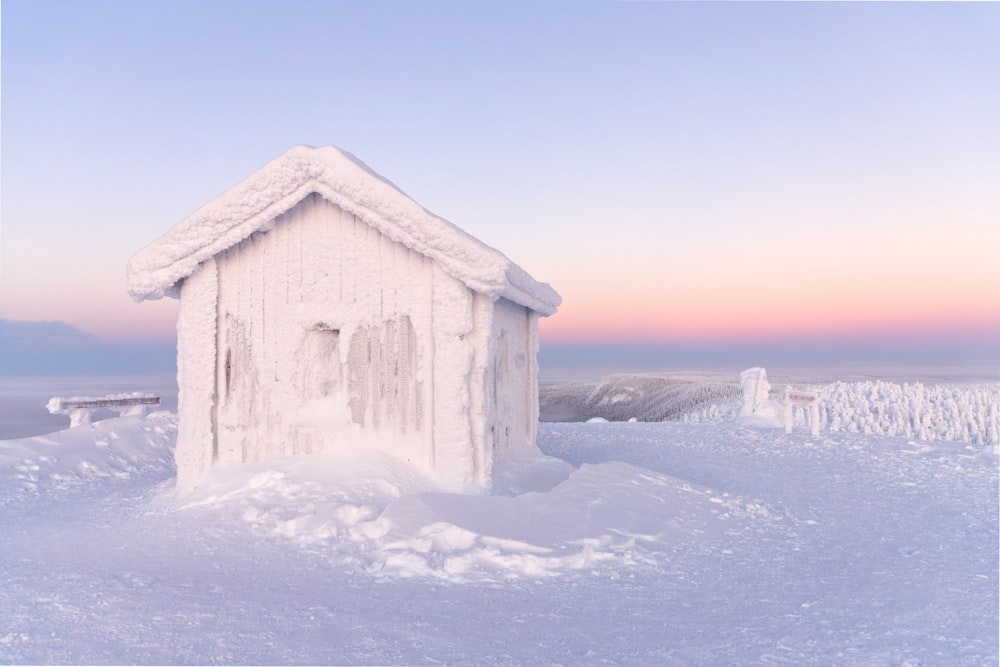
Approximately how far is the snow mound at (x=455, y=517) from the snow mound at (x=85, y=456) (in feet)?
11.9

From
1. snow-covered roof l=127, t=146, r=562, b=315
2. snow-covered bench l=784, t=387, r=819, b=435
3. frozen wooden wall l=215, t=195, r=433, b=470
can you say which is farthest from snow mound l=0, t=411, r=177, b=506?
snow-covered bench l=784, t=387, r=819, b=435

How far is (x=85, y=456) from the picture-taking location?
1208 cm

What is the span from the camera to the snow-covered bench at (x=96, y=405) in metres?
13.5

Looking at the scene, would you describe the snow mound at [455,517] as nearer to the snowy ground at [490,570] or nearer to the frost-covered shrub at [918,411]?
the snowy ground at [490,570]

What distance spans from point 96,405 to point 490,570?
11225 mm

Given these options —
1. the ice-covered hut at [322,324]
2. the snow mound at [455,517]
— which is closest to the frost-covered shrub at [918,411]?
the snow mound at [455,517]

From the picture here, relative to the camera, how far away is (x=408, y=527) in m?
6.91

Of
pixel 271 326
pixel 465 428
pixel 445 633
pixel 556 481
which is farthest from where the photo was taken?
pixel 556 481

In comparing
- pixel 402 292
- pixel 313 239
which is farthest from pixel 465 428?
pixel 313 239

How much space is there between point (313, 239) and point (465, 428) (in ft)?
10.6

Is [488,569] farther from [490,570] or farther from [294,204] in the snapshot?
[294,204]

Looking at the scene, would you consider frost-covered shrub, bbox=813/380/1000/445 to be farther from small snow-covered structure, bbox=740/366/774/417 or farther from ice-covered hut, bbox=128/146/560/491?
ice-covered hut, bbox=128/146/560/491

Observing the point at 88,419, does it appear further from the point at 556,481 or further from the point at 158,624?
the point at 158,624

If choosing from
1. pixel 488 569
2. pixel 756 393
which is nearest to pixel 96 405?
pixel 488 569
